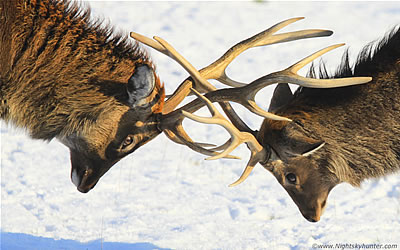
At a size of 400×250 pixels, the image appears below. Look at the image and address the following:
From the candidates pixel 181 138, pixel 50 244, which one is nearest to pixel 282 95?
pixel 181 138

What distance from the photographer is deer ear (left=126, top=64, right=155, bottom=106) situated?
479cm

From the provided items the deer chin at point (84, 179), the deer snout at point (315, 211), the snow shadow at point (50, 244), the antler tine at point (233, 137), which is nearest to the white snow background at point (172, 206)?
the snow shadow at point (50, 244)

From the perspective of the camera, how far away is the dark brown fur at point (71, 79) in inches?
192

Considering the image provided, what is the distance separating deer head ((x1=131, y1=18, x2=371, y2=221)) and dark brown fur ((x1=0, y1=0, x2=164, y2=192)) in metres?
0.21

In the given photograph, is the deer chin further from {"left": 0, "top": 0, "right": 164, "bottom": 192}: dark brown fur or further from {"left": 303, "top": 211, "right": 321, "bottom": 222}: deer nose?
{"left": 303, "top": 211, "right": 321, "bottom": 222}: deer nose

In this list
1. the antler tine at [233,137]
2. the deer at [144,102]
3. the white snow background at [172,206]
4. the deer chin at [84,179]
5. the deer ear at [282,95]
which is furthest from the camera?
the white snow background at [172,206]

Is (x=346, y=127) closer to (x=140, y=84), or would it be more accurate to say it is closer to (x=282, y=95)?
(x=282, y=95)

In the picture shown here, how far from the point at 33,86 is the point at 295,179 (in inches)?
87.7

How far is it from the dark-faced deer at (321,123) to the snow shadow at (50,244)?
1189mm

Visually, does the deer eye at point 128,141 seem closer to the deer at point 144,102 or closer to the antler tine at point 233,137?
the deer at point 144,102

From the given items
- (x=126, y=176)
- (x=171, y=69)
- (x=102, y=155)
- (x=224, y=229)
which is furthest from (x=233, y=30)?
(x=102, y=155)

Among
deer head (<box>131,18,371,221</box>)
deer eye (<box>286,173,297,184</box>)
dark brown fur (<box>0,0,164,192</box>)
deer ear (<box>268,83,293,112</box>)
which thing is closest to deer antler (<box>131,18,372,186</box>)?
deer head (<box>131,18,371,221</box>)

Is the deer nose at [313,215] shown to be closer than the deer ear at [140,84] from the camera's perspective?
No

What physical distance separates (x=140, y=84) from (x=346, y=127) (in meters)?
1.66
